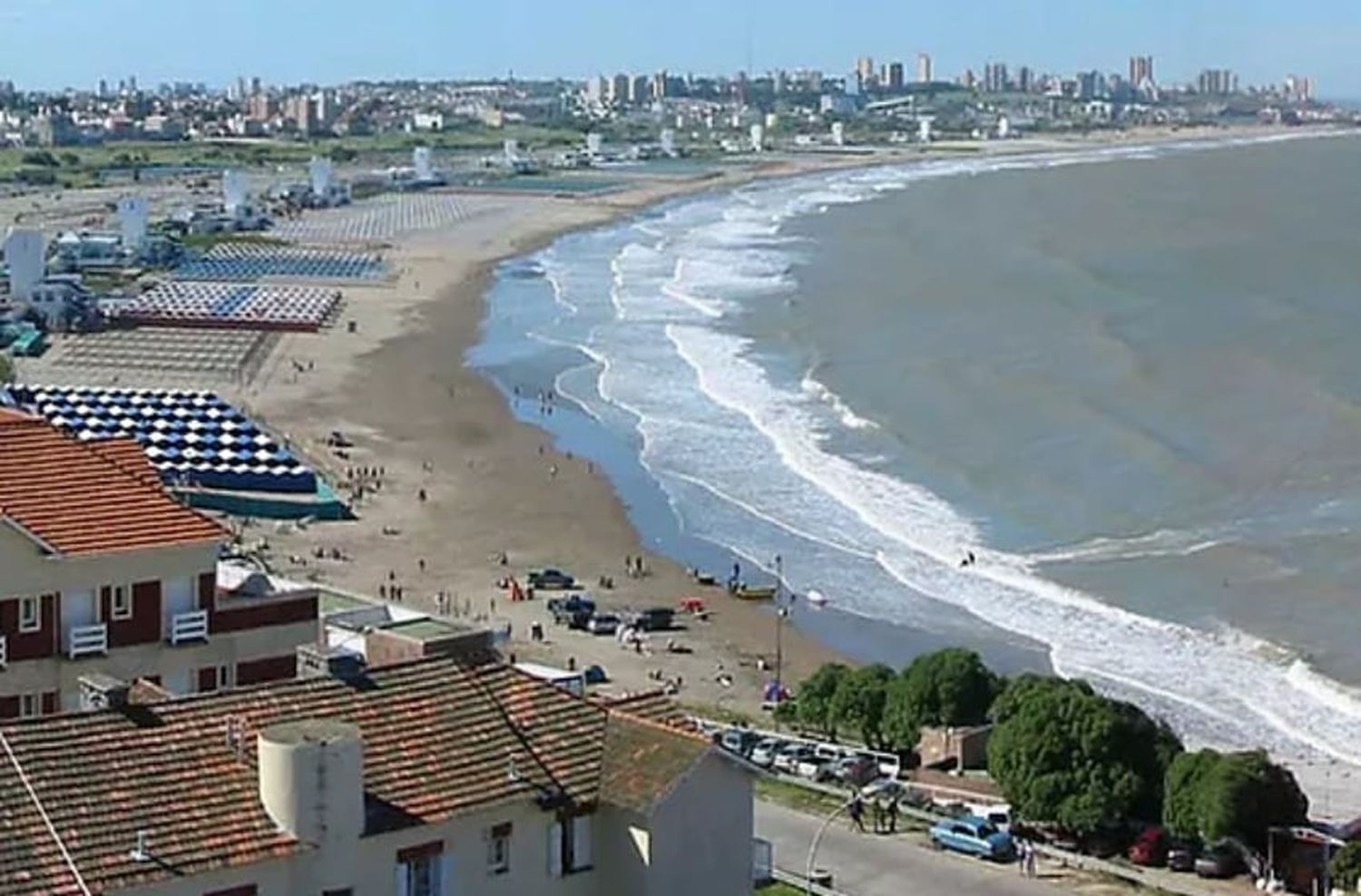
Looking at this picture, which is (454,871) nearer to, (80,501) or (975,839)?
(80,501)

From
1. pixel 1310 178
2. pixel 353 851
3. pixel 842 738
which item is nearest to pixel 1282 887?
pixel 842 738

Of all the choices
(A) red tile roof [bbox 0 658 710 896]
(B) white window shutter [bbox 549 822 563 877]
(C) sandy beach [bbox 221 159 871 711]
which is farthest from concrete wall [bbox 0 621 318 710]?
(C) sandy beach [bbox 221 159 871 711]

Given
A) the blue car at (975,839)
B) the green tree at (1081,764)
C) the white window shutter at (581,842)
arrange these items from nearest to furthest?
the white window shutter at (581,842) < the blue car at (975,839) < the green tree at (1081,764)

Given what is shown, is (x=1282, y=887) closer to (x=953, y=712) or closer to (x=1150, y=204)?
(x=953, y=712)

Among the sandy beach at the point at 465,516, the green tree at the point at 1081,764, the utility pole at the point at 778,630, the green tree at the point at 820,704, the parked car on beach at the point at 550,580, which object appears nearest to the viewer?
the green tree at the point at 1081,764

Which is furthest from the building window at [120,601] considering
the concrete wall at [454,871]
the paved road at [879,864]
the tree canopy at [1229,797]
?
the tree canopy at [1229,797]

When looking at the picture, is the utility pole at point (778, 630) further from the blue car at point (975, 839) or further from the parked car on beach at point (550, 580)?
the blue car at point (975, 839)

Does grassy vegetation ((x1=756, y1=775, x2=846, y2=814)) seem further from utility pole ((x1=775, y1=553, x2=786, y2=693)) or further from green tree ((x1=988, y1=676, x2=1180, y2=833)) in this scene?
utility pole ((x1=775, y1=553, x2=786, y2=693))

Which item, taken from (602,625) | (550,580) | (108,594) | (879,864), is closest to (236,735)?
(108,594)
